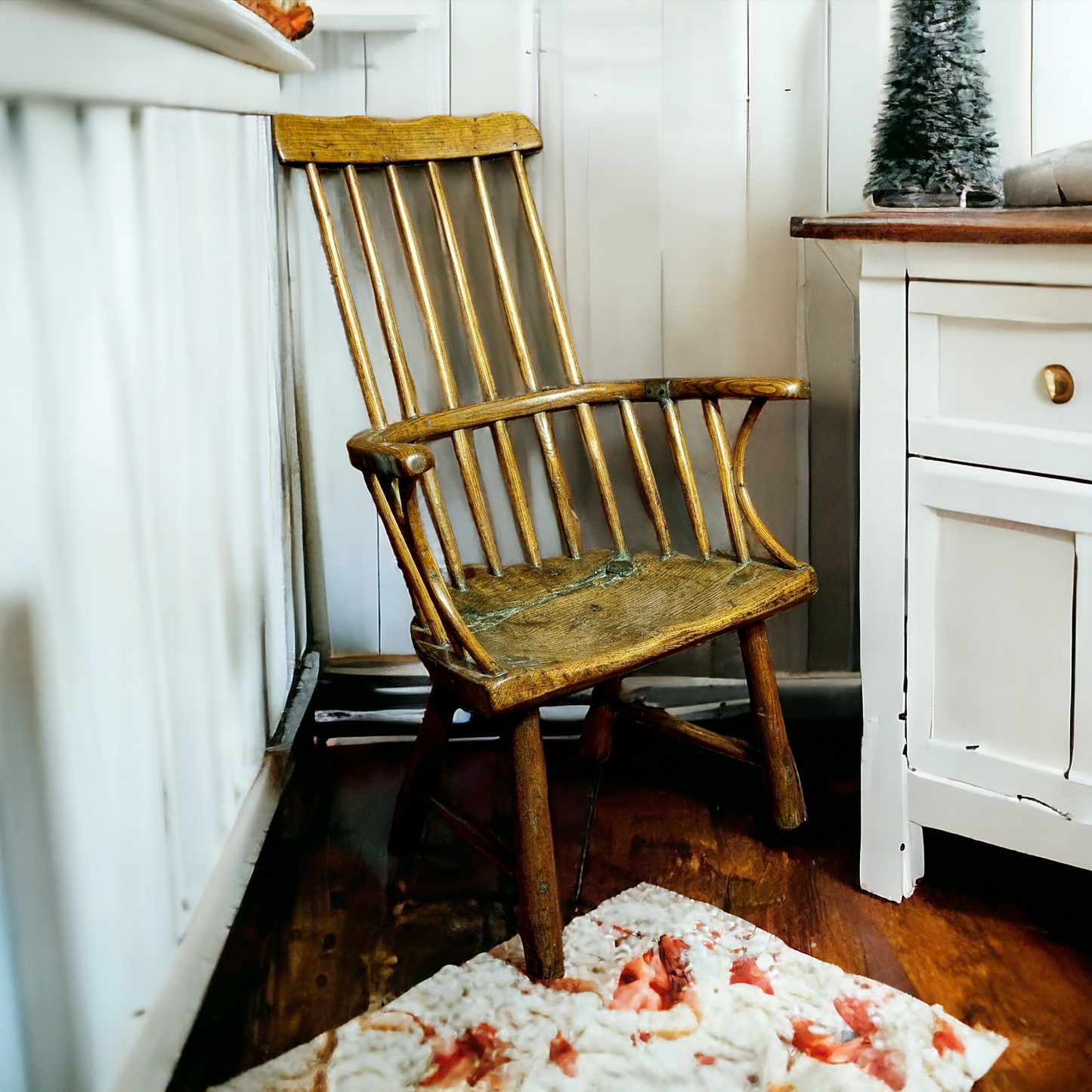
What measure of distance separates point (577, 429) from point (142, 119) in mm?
901

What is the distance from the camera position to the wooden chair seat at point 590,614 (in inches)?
45.5

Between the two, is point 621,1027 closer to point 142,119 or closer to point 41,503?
point 41,503

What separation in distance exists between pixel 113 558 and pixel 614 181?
1.07 meters

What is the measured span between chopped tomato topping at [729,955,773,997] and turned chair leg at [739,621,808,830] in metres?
0.27

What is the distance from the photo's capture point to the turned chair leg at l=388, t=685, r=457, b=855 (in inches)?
55.5

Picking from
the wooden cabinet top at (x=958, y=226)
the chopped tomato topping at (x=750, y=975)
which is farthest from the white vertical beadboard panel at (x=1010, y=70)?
the chopped tomato topping at (x=750, y=975)

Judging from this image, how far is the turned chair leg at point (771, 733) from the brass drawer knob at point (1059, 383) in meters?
0.47

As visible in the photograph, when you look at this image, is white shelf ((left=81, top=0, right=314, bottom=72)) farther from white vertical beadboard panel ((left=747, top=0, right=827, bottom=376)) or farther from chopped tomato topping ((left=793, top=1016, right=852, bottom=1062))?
chopped tomato topping ((left=793, top=1016, right=852, bottom=1062))

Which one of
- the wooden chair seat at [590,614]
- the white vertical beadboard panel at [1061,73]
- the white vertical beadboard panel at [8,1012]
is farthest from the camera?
the white vertical beadboard panel at [1061,73]

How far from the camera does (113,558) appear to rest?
0.87m

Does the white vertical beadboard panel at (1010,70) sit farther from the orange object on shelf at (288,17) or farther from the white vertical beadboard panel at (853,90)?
the orange object on shelf at (288,17)

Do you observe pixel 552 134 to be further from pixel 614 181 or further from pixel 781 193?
pixel 781 193

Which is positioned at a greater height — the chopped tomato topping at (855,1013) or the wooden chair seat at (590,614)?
the wooden chair seat at (590,614)

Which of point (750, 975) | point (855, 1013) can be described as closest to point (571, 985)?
point (750, 975)
